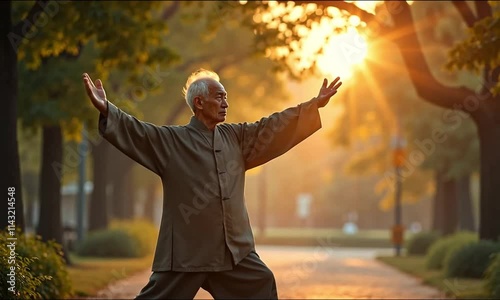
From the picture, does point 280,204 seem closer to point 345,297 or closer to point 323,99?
point 345,297

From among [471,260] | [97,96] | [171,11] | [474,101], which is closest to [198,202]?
[97,96]

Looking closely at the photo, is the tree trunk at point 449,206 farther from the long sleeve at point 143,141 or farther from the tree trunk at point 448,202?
the long sleeve at point 143,141

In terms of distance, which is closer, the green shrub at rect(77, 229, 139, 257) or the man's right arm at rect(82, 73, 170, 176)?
the man's right arm at rect(82, 73, 170, 176)

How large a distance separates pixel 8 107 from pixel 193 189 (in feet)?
26.4

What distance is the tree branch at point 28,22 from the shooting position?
15086 millimetres

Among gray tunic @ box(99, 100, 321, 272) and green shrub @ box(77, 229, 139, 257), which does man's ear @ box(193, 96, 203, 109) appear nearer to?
gray tunic @ box(99, 100, 321, 272)

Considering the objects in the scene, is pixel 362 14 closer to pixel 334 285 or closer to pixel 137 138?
pixel 334 285

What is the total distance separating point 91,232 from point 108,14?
1507 cm

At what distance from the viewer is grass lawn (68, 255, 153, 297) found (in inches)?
647

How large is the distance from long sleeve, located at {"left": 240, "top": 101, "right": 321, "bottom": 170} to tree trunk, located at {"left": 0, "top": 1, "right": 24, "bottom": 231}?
7.44 meters

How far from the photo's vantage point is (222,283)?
6.86 meters

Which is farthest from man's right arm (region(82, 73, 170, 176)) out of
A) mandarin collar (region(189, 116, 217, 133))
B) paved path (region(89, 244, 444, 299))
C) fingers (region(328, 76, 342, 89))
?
paved path (region(89, 244, 444, 299))

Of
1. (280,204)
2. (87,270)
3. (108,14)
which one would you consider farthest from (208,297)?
(280,204)

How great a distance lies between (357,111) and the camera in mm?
37812
